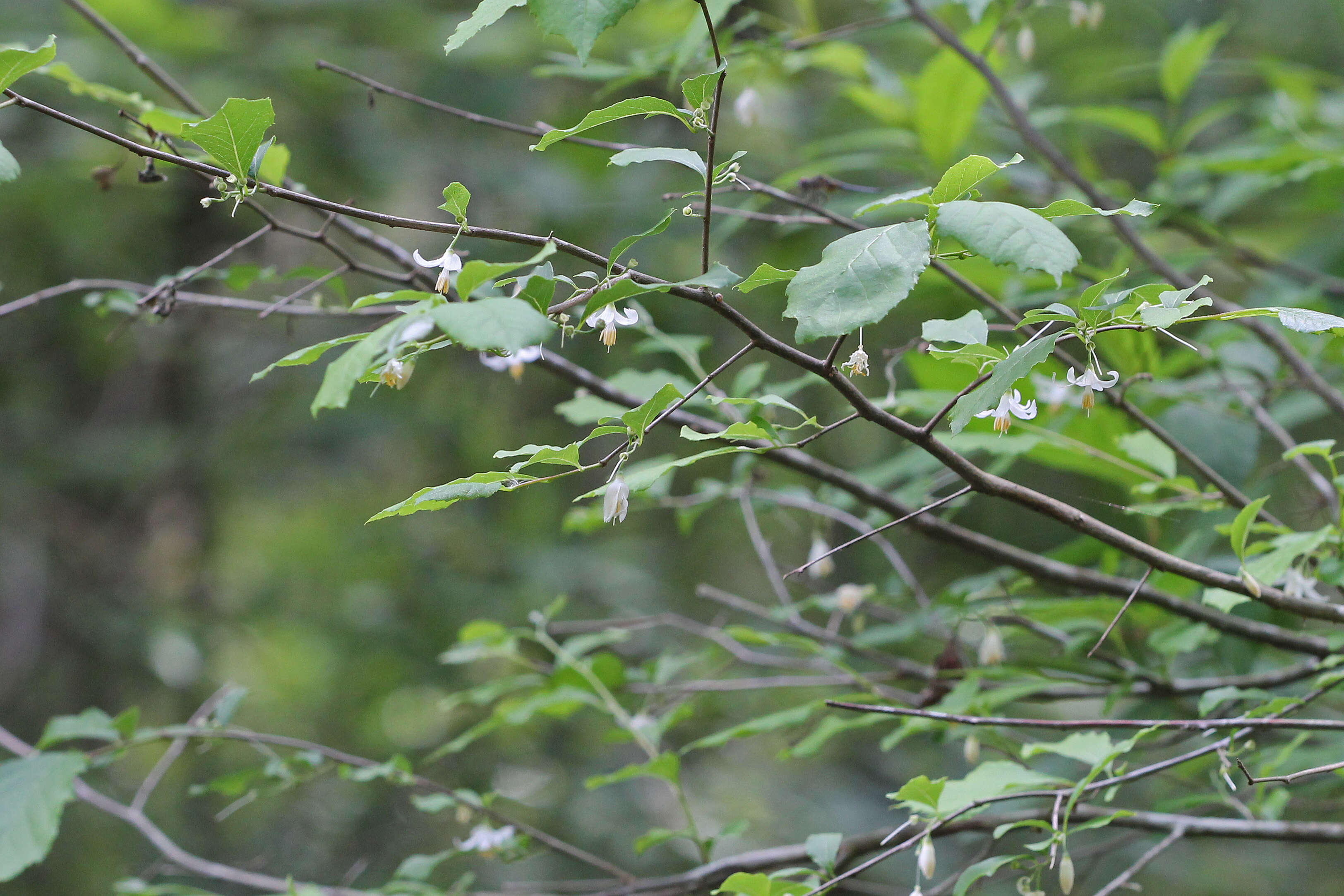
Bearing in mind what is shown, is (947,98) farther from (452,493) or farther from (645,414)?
(452,493)

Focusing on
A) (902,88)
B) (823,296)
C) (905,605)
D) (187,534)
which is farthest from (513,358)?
(187,534)

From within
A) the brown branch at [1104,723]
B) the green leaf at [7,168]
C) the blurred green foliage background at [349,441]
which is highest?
the green leaf at [7,168]

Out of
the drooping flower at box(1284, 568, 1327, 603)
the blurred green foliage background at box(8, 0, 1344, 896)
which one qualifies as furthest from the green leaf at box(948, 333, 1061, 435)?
the blurred green foliage background at box(8, 0, 1344, 896)

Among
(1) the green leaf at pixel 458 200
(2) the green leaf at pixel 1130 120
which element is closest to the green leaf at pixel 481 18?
(1) the green leaf at pixel 458 200

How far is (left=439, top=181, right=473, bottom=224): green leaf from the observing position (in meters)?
0.62

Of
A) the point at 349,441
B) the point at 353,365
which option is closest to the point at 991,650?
the point at 353,365

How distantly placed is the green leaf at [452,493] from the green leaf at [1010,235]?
326 mm

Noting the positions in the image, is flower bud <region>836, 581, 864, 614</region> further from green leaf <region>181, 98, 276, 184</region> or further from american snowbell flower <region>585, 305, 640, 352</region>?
green leaf <region>181, 98, 276, 184</region>

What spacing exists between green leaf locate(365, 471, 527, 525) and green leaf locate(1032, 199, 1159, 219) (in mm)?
390

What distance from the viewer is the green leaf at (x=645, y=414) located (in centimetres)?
66

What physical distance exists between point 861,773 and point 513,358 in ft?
10.3

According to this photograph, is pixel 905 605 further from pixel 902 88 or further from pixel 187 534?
pixel 187 534

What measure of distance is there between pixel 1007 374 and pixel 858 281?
0.11 metres

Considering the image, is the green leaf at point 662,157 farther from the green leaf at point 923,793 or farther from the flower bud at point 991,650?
the flower bud at point 991,650
